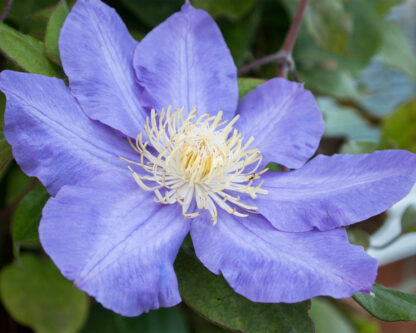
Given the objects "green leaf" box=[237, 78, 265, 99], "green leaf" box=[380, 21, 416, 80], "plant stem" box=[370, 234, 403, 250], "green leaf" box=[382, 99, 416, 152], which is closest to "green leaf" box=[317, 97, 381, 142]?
"green leaf" box=[382, 99, 416, 152]

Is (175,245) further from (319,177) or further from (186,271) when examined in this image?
(319,177)

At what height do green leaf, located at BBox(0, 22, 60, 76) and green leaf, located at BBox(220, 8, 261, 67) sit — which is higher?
green leaf, located at BBox(0, 22, 60, 76)

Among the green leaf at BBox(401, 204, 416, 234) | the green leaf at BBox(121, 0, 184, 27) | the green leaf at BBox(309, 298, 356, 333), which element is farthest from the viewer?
the green leaf at BBox(309, 298, 356, 333)

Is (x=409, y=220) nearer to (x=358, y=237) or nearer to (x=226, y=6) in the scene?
(x=358, y=237)

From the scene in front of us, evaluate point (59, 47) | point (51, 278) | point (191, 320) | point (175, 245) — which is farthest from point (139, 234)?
point (191, 320)

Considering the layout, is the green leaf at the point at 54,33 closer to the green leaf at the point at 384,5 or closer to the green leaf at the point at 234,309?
the green leaf at the point at 234,309

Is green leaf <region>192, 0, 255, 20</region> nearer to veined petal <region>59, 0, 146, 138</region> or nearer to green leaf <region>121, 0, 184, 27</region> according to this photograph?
green leaf <region>121, 0, 184, 27</region>

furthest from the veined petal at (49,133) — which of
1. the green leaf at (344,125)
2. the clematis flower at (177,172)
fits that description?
the green leaf at (344,125)
